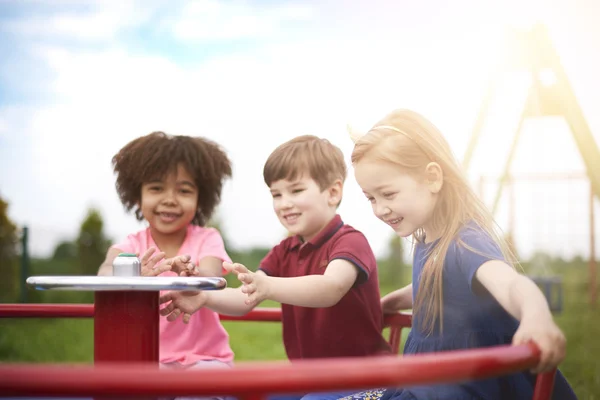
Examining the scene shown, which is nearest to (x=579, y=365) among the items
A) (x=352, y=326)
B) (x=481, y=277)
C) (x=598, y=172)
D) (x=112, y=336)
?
(x=598, y=172)

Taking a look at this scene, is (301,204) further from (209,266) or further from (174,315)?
(174,315)

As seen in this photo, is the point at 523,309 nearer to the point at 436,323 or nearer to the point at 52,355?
the point at 436,323

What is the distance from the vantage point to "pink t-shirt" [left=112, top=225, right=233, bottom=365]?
261cm

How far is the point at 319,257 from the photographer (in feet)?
8.00

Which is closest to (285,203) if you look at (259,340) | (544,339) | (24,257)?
(544,339)

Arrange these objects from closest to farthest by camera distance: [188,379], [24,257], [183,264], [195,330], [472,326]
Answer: [188,379], [472,326], [183,264], [195,330], [24,257]

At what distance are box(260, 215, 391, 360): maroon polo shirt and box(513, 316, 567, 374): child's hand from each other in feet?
2.97

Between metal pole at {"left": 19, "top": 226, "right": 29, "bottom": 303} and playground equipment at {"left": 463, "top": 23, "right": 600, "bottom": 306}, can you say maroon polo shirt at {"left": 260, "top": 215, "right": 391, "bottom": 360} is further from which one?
metal pole at {"left": 19, "top": 226, "right": 29, "bottom": 303}

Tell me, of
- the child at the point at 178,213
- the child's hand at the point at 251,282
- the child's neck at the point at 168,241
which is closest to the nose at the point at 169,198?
the child at the point at 178,213

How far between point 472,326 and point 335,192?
85 cm

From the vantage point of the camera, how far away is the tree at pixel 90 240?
844cm

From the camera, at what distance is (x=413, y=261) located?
7.25 ft

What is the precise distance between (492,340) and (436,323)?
0.17m

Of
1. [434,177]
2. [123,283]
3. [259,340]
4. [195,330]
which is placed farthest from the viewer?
[259,340]
